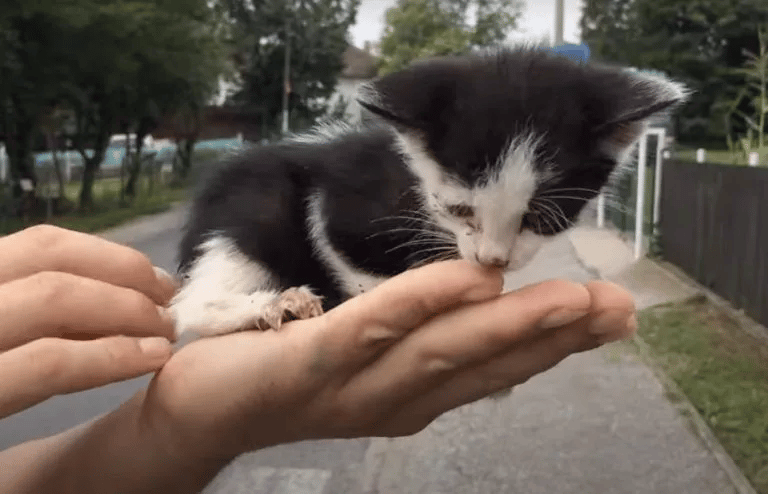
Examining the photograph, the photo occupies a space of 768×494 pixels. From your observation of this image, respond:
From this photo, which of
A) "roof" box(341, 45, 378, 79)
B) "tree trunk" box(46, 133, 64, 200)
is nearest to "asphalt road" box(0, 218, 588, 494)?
"roof" box(341, 45, 378, 79)

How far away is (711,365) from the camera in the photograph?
4090 mm

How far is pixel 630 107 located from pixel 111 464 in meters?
0.72

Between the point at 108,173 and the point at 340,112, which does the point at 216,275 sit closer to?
the point at 340,112

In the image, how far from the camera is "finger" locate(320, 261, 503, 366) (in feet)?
2.48

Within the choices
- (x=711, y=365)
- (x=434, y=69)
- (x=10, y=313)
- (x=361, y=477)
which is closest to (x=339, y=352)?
(x=10, y=313)

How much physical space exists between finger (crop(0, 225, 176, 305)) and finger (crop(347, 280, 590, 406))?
0.27 metres

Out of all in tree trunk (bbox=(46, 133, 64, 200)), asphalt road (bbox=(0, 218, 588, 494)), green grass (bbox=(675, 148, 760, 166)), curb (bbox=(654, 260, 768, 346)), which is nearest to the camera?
asphalt road (bbox=(0, 218, 588, 494))

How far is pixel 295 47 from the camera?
2.26 metres

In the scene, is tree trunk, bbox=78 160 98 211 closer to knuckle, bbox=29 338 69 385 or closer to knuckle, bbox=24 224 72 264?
knuckle, bbox=24 224 72 264

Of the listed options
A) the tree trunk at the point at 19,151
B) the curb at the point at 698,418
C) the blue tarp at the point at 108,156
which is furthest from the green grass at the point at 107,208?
the curb at the point at 698,418

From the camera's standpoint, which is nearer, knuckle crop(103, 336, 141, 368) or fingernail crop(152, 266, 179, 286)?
knuckle crop(103, 336, 141, 368)

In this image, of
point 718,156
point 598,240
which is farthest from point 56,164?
point 598,240

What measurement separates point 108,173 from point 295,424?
14.3 meters

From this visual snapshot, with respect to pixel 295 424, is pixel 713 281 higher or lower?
lower
